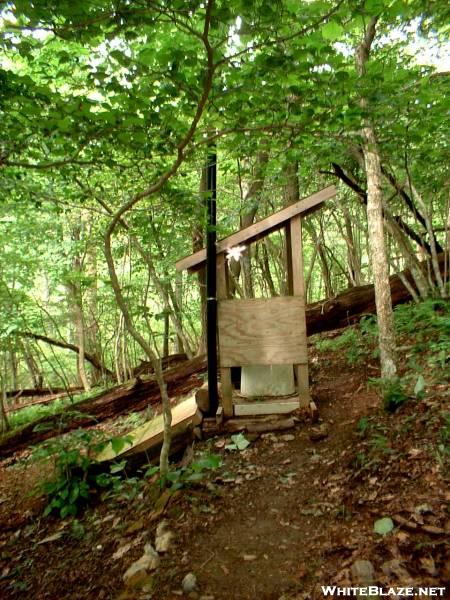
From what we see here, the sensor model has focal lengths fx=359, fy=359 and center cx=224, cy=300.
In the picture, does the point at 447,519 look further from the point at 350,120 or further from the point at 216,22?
the point at 216,22

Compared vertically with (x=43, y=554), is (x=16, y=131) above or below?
above

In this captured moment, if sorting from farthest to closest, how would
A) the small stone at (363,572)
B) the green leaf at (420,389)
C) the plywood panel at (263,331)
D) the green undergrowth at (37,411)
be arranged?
the green undergrowth at (37,411) < the plywood panel at (263,331) < the green leaf at (420,389) < the small stone at (363,572)

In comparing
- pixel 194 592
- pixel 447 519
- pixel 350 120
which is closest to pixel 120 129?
pixel 350 120

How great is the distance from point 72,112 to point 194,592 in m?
3.56

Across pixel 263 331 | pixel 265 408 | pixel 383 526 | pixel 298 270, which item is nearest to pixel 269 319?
pixel 263 331

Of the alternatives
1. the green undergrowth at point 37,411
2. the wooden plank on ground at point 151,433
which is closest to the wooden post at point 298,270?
the wooden plank on ground at point 151,433

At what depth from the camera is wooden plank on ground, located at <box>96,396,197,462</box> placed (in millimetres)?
4250

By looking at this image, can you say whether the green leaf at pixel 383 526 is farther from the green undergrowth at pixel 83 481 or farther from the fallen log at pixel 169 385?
the fallen log at pixel 169 385

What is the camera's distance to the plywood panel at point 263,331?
4.70 metres

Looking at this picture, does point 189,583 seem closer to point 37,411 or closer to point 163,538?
point 163,538

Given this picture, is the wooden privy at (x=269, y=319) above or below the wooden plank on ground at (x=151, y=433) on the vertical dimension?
above

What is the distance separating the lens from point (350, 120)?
10.2 ft

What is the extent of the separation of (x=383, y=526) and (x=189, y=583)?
1.35 m

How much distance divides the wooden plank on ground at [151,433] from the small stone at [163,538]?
123cm
